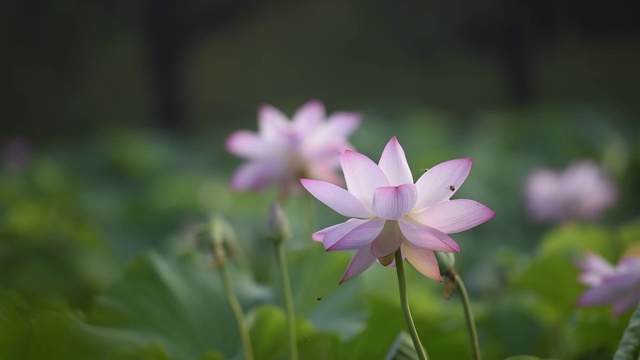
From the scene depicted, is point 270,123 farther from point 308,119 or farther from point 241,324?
point 241,324

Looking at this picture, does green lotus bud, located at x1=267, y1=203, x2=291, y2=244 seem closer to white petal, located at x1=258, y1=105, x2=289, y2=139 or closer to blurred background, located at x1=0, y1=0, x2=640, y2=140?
white petal, located at x1=258, y1=105, x2=289, y2=139

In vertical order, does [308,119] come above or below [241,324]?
above

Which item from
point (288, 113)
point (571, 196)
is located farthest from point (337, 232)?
point (288, 113)

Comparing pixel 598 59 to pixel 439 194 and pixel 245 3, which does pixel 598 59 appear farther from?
pixel 439 194

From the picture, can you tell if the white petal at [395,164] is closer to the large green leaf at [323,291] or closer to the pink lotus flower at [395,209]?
the pink lotus flower at [395,209]

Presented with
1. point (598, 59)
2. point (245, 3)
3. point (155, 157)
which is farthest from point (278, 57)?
point (155, 157)

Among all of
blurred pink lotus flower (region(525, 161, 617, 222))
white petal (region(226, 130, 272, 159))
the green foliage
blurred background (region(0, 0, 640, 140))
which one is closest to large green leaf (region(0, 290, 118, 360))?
the green foliage

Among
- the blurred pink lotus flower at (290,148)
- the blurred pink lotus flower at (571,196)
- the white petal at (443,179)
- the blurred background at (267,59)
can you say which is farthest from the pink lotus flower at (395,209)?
the blurred background at (267,59)

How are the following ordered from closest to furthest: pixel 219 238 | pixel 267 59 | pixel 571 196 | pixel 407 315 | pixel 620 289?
pixel 407 315 < pixel 620 289 < pixel 219 238 < pixel 571 196 < pixel 267 59
